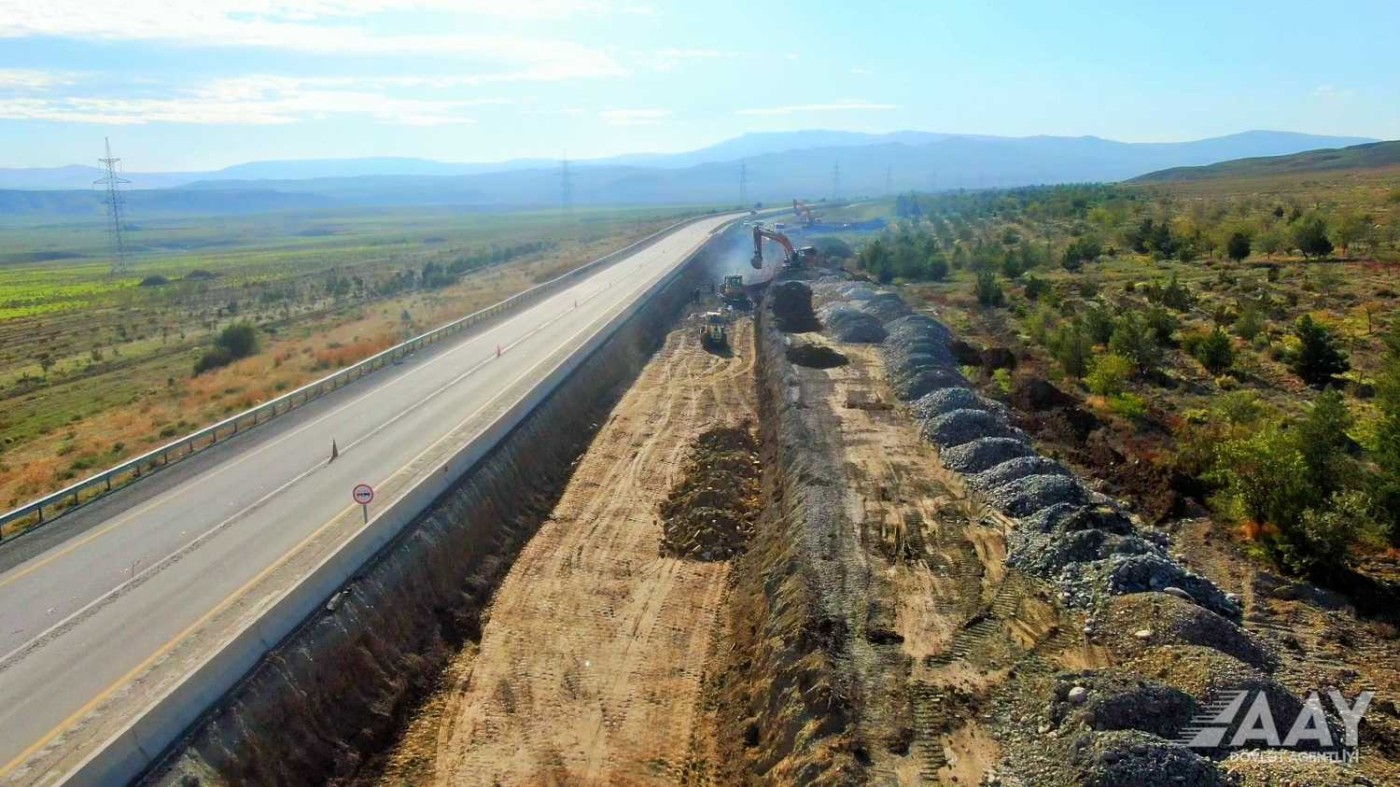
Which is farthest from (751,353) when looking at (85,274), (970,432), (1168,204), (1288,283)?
(85,274)

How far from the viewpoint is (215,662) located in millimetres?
13844

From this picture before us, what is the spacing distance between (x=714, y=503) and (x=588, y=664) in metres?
8.79

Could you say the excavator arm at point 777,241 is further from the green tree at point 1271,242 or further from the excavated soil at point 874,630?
the excavated soil at point 874,630

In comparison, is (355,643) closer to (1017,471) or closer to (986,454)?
(1017,471)

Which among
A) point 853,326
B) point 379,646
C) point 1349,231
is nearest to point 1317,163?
point 1349,231

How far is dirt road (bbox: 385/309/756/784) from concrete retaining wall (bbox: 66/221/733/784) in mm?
792

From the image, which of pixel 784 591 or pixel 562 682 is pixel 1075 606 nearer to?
pixel 784 591

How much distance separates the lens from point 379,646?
17422 mm

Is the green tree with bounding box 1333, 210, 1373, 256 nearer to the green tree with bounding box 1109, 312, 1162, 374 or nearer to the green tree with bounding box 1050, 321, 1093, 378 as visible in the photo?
the green tree with bounding box 1109, 312, 1162, 374

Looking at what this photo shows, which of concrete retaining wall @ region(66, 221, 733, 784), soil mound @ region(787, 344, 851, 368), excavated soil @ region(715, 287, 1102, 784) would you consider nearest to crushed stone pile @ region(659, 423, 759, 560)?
excavated soil @ region(715, 287, 1102, 784)

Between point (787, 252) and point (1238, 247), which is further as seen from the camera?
point (787, 252)

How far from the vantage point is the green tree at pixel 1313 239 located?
5006cm

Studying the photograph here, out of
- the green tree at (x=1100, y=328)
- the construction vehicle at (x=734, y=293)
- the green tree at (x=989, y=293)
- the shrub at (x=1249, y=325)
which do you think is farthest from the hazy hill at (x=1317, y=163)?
the green tree at (x=1100, y=328)

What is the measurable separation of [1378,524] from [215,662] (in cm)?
2265
